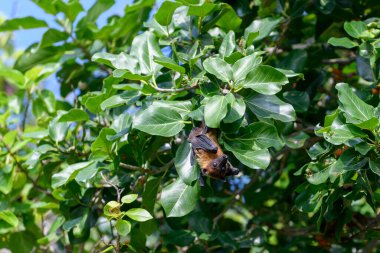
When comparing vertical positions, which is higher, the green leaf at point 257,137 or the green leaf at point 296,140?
the green leaf at point 257,137

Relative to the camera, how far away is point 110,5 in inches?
97.7

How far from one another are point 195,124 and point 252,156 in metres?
0.17

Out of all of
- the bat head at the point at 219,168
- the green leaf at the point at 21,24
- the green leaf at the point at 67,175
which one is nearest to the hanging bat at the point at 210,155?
the bat head at the point at 219,168

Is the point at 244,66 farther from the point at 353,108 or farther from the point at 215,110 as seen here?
the point at 353,108

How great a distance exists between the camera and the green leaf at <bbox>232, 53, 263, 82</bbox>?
1476mm

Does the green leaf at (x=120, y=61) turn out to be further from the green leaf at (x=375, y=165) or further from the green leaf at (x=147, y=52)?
the green leaf at (x=375, y=165)

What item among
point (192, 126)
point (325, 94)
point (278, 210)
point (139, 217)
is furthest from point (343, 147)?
point (278, 210)

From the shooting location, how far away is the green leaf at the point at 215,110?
1387 millimetres

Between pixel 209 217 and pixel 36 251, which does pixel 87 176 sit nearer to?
pixel 209 217

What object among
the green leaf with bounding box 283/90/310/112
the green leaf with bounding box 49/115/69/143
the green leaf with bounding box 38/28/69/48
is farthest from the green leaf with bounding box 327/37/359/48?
the green leaf with bounding box 38/28/69/48

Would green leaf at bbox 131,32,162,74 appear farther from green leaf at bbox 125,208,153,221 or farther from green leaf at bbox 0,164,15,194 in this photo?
green leaf at bbox 0,164,15,194

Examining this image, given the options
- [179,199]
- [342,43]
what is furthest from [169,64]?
[342,43]

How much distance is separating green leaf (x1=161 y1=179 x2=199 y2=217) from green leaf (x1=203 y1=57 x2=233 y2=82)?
0.30 m

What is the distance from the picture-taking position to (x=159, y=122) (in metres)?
1.51
